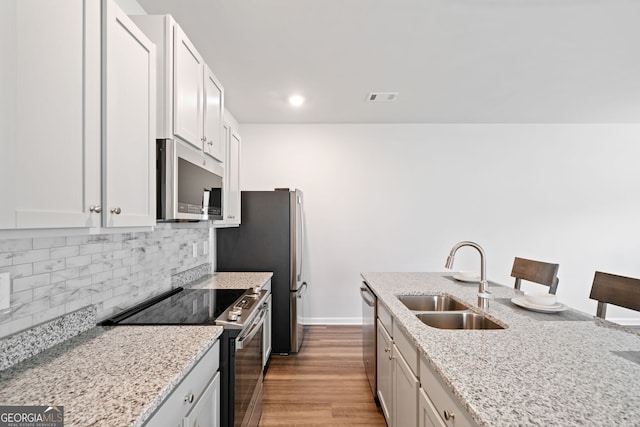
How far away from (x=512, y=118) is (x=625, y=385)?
3.94 metres

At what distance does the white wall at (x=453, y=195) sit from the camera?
4.29m

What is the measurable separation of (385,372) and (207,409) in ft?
3.78

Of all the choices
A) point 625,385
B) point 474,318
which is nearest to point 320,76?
point 474,318

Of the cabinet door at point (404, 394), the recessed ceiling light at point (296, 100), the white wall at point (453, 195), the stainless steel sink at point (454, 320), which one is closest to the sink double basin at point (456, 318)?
the stainless steel sink at point (454, 320)

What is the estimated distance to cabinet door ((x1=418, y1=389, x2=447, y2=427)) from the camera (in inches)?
45.4

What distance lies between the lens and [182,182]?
1613mm

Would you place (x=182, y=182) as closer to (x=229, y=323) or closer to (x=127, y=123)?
(x=127, y=123)

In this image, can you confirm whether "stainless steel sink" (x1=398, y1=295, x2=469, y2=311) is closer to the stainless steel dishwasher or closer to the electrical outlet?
the stainless steel dishwasher

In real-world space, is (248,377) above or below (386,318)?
below

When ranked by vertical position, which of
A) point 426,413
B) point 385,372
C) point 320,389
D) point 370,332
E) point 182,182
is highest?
point 182,182

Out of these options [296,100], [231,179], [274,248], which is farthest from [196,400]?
[296,100]

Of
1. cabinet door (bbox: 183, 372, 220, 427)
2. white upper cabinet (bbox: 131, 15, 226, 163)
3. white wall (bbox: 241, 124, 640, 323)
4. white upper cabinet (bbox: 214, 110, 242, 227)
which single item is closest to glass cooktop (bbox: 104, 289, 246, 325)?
cabinet door (bbox: 183, 372, 220, 427)

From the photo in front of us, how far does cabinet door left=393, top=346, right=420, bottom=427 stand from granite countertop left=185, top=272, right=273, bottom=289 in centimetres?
121

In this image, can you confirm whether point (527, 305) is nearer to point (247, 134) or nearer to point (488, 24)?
point (488, 24)
